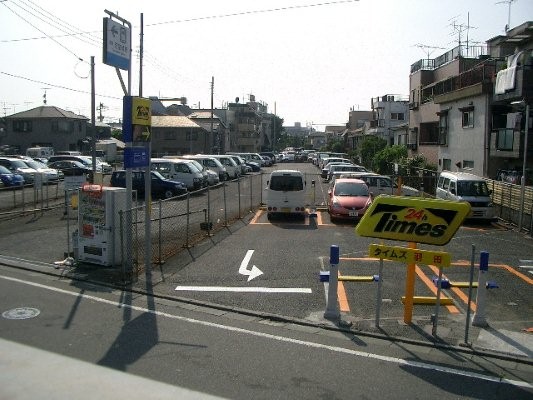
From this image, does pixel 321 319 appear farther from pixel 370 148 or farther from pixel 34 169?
pixel 370 148

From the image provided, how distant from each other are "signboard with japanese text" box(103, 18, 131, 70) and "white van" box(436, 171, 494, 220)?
Answer: 506 inches

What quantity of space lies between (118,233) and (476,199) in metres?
13.3

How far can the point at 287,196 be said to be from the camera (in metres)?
18.5

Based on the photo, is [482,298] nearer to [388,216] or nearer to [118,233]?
[388,216]

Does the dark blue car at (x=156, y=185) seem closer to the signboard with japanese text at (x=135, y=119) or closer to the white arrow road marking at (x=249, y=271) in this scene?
the white arrow road marking at (x=249, y=271)

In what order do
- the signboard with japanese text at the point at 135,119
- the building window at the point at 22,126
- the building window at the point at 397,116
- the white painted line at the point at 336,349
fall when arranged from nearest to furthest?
the white painted line at the point at 336,349 → the signboard with japanese text at the point at 135,119 → the building window at the point at 22,126 → the building window at the point at 397,116

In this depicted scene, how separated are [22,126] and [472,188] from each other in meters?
53.5

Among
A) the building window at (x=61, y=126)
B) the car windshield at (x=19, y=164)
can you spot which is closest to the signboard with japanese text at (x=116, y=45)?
the car windshield at (x=19, y=164)

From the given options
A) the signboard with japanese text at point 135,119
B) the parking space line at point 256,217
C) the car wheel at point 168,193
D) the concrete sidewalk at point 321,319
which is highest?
the signboard with japanese text at point 135,119

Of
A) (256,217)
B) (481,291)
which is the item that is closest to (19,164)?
(256,217)

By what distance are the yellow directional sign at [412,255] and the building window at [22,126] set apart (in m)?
58.7

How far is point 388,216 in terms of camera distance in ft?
25.2

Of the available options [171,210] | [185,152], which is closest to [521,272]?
[171,210]

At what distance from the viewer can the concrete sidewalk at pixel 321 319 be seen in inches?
276
